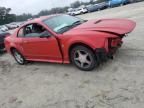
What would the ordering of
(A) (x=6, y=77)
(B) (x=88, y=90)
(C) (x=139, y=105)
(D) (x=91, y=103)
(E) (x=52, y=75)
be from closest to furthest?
(C) (x=139, y=105), (D) (x=91, y=103), (B) (x=88, y=90), (E) (x=52, y=75), (A) (x=6, y=77)

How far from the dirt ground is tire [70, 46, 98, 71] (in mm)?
179

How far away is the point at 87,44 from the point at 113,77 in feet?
3.27

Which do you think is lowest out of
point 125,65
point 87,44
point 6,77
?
point 6,77

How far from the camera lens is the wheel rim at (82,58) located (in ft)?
20.2

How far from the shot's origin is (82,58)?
625 cm

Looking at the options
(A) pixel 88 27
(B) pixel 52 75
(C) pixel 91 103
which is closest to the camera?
(C) pixel 91 103

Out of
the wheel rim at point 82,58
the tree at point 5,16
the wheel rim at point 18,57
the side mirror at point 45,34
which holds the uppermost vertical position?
the side mirror at point 45,34

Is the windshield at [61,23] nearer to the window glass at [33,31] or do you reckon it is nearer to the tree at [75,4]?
the window glass at [33,31]

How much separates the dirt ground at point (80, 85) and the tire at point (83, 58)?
18 centimetres

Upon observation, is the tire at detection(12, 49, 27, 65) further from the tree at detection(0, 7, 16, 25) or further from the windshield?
the tree at detection(0, 7, 16, 25)

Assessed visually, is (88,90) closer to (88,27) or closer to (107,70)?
(107,70)

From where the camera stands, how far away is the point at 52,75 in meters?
6.78

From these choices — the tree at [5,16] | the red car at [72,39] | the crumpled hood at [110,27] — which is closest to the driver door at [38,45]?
the red car at [72,39]

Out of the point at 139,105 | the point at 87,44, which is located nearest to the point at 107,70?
the point at 87,44
